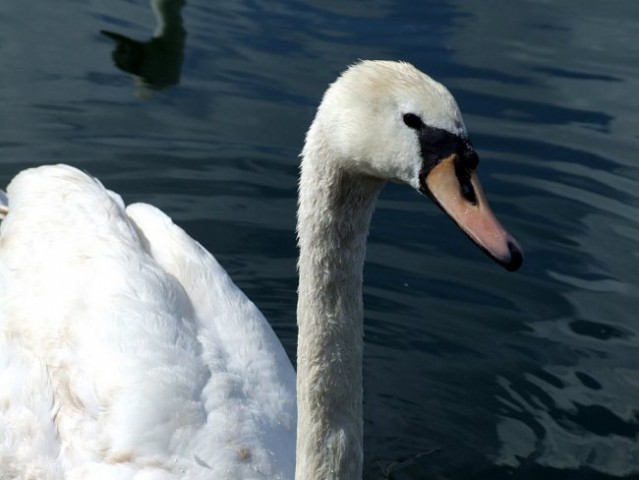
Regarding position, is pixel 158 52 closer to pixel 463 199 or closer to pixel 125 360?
pixel 125 360

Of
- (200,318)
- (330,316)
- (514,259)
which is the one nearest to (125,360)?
(200,318)

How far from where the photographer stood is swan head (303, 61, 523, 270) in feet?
12.6

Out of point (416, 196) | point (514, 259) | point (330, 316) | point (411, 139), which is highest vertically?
point (411, 139)

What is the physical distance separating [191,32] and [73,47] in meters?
1.32

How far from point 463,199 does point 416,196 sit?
16.3 feet

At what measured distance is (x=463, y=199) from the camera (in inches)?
153

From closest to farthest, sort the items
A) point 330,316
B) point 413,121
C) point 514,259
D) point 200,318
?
1. point 514,259
2. point 413,121
3. point 330,316
4. point 200,318

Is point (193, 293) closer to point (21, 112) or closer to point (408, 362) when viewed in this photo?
point (408, 362)

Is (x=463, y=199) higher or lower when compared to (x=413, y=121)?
Answer: lower

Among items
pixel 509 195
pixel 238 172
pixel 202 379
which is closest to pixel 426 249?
pixel 509 195

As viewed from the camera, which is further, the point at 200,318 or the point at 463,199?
the point at 200,318

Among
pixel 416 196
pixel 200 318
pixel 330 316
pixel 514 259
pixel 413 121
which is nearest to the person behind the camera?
pixel 514 259

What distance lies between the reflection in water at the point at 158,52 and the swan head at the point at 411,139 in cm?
649

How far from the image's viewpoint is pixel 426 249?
8.26 m
